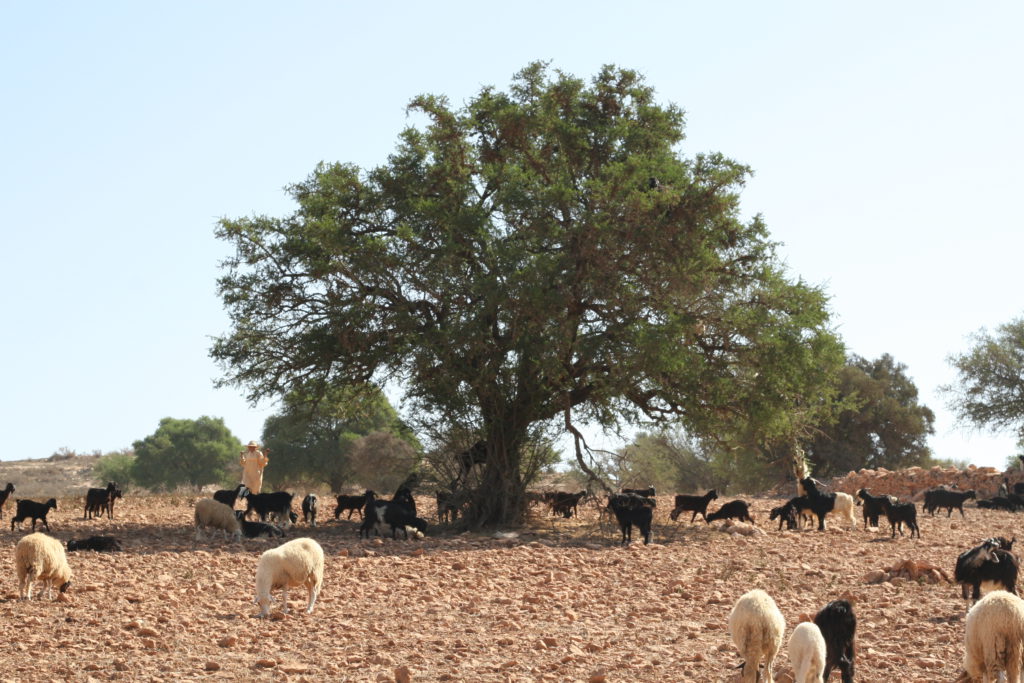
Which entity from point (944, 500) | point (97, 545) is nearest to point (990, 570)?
point (97, 545)

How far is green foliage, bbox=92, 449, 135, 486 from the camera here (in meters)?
58.4

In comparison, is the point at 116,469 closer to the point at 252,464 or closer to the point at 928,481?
the point at 252,464

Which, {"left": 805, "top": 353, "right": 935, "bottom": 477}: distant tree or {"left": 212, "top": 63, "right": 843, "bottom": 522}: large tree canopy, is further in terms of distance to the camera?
{"left": 805, "top": 353, "right": 935, "bottom": 477}: distant tree

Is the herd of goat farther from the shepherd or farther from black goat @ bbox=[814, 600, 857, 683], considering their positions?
the shepherd

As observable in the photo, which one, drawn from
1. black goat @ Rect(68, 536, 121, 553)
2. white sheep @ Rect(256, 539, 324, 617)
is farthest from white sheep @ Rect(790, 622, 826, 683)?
black goat @ Rect(68, 536, 121, 553)

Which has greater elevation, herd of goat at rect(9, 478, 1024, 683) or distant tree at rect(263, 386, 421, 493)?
distant tree at rect(263, 386, 421, 493)

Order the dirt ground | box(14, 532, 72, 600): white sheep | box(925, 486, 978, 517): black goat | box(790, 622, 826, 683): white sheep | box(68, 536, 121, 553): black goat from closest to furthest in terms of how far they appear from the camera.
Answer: box(790, 622, 826, 683): white sheep
the dirt ground
box(14, 532, 72, 600): white sheep
box(68, 536, 121, 553): black goat
box(925, 486, 978, 517): black goat

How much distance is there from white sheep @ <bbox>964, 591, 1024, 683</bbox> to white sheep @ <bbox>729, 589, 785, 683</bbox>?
4.85ft

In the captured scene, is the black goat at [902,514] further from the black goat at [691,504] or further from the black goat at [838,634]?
the black goat at [838,634]

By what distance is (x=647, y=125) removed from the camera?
22.8 m

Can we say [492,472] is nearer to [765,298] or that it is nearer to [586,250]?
[586,250]

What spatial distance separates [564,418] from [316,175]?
7.49 meters


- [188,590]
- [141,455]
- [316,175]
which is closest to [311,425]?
[141,455]

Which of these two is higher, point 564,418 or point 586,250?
point 586,250
